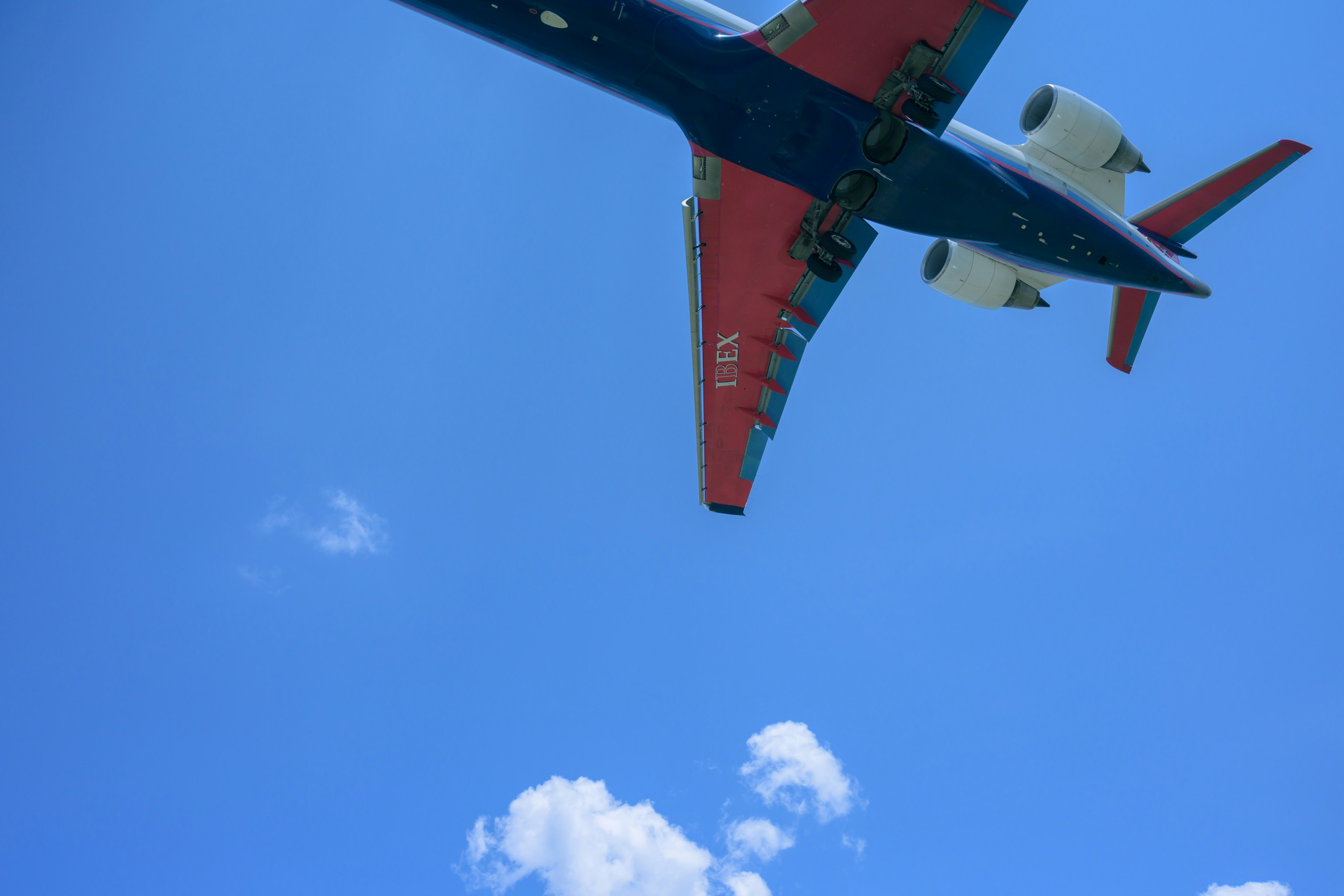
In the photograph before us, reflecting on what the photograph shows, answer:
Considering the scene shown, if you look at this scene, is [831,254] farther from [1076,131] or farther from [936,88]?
[1076,131]

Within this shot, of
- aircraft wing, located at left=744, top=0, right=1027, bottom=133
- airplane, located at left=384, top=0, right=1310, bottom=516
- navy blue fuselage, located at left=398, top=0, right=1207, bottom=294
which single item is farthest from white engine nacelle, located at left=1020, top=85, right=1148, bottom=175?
aircraft wing, located at left=744, top=0, right=1027, bottom=133

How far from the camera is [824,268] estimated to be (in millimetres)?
19156

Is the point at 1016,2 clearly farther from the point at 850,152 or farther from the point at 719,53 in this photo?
the point at 719,53

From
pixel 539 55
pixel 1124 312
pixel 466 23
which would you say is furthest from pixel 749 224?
pixel 1124 312

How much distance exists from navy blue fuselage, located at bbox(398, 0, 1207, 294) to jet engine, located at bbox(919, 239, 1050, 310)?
401 mm

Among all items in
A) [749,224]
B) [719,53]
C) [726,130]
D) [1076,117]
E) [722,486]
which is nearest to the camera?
[719,53]

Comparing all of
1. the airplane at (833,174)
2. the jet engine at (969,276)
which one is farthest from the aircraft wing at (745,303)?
the jet engine at (969,276)

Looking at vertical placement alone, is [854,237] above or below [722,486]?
above

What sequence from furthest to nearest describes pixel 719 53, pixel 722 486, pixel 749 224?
pixel 722 486
pixel 749 224
pixel 719 53

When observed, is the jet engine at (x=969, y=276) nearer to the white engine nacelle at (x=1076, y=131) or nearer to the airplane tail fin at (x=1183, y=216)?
the white engine nacelle at (x=1076, y=131)

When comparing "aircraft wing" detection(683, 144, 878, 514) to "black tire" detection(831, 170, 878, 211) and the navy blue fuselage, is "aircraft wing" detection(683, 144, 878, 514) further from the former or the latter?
the navy blue fuselage

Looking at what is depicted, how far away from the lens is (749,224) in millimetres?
19000

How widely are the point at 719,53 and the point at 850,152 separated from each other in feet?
11.7

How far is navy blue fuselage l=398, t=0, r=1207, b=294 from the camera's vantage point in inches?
603
